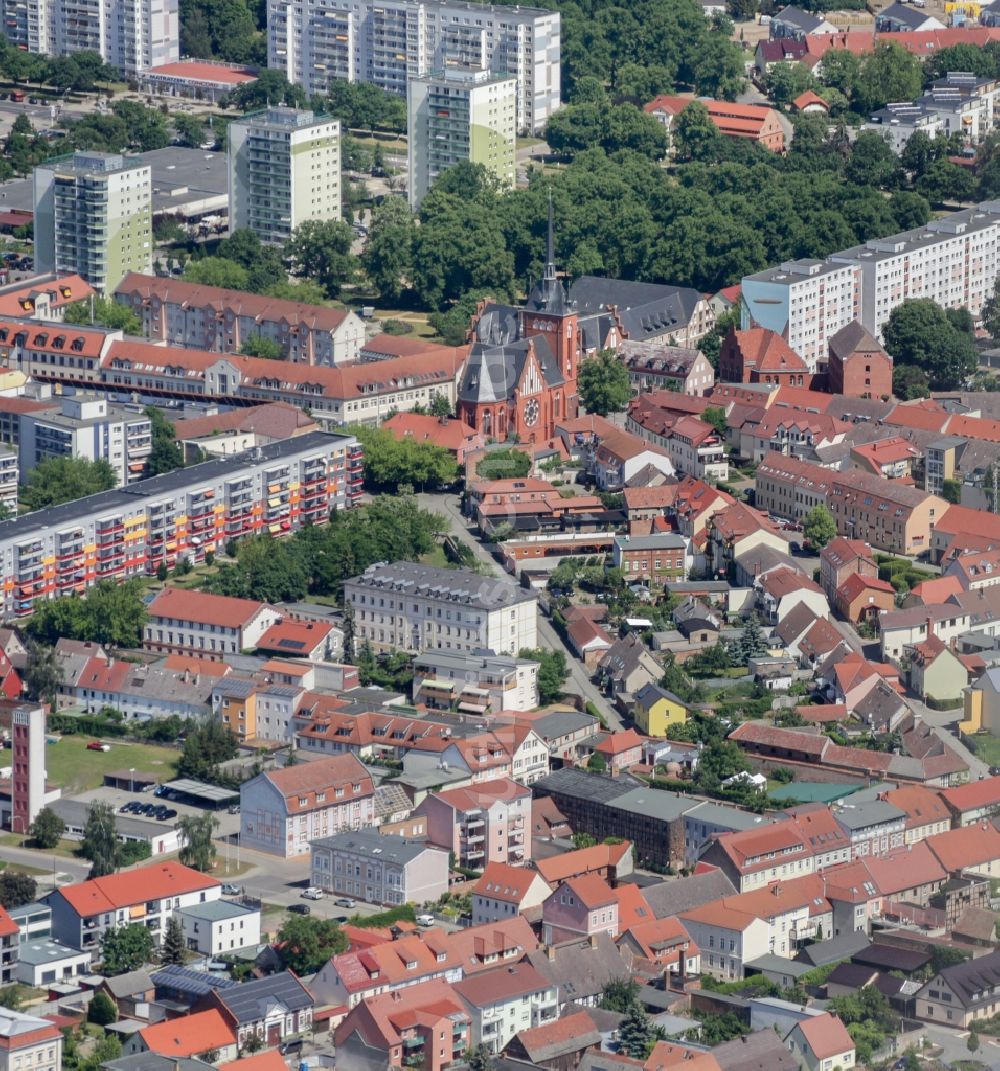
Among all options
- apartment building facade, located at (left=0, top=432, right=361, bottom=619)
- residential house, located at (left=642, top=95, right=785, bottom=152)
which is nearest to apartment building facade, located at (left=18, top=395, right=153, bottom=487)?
apartment building facade, located at (left=0, top=432, right=361, bottom=619)

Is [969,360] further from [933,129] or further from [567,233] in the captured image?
[933,129]

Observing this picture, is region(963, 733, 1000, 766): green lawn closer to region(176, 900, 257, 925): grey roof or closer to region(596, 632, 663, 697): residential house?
region(596, 632, 663, 697): residential house

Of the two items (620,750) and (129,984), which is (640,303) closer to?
(620,750)

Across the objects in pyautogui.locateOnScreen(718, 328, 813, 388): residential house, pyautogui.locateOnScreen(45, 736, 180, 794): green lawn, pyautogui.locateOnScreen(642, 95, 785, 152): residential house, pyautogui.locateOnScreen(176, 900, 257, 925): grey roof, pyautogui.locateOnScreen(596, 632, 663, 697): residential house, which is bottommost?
pyautogui.locateOnScreen(45, 736, 180, 794): green lawn

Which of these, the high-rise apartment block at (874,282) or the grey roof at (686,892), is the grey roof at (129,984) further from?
the high-rise apartment block at (874,282)

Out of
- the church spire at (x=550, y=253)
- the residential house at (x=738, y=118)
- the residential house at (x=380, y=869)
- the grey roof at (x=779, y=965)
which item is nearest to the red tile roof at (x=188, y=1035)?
the residential house at (x=380, y=869)

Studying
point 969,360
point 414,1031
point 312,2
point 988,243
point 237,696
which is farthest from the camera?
point 312,2

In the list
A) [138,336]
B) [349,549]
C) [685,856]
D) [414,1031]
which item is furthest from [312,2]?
[414,1031]
